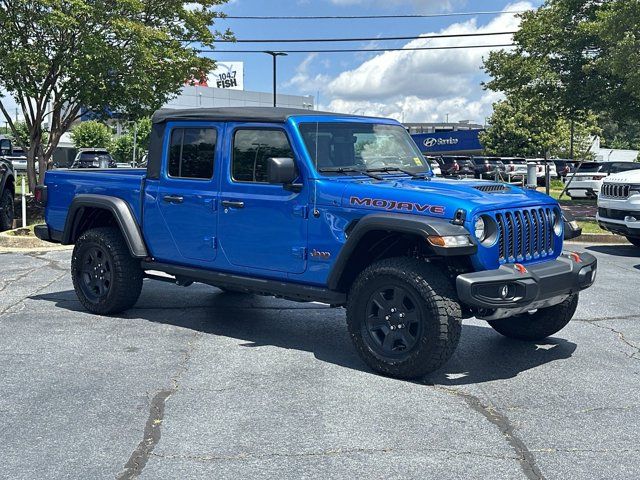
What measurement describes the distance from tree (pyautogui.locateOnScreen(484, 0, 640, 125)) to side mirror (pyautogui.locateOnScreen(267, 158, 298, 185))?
55.9ft

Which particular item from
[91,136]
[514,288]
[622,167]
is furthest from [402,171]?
[91,136]

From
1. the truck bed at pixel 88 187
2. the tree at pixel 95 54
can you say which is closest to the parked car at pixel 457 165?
the tree at pixel 95 54

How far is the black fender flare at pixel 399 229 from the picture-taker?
17.3 feet

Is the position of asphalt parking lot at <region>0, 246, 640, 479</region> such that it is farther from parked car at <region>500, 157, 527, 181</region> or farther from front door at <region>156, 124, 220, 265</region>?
parked car at <region>500, 157, 527, 181</region>

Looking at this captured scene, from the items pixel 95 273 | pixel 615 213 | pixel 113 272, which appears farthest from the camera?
pixel 615 213

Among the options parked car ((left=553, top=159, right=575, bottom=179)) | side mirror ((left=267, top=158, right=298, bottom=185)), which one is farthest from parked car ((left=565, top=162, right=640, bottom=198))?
side mirror ((left=267, top=158, right=298, bottom=185))

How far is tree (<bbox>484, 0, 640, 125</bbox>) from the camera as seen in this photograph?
23.2 meters

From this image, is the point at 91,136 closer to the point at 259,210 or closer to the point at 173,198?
the point at 173,198

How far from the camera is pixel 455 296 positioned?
5520mm

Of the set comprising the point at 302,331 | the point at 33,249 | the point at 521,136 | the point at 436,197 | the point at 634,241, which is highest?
the point at 521,136

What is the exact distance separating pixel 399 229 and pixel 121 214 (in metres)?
3.03

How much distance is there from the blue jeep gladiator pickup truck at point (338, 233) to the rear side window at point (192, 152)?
0.01 meters

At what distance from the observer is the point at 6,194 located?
15.1 m

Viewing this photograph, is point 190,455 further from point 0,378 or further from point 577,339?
point 577,339
